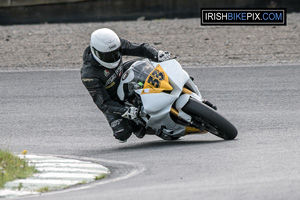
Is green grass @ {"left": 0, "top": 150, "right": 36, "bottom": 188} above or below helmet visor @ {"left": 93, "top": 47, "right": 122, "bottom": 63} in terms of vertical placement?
below

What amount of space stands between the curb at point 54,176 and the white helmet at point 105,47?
1412 mm

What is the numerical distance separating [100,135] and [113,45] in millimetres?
2083

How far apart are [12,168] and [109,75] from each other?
2157 mm

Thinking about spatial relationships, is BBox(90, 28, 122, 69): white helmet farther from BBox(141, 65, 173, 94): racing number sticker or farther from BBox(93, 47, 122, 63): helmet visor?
BBox(141, 65, 173, 94): racing number sticker

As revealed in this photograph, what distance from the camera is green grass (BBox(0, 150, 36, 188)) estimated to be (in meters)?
6.15

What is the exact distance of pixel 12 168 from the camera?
21.4 ft

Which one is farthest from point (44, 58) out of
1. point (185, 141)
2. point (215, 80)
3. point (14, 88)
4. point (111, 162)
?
point (111, 162)

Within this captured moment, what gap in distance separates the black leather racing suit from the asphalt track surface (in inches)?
13.2

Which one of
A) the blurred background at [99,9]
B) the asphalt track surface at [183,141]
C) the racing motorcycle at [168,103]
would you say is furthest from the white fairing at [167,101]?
the blurred background at [99,9]

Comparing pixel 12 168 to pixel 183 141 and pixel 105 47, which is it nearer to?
pixel 105 47

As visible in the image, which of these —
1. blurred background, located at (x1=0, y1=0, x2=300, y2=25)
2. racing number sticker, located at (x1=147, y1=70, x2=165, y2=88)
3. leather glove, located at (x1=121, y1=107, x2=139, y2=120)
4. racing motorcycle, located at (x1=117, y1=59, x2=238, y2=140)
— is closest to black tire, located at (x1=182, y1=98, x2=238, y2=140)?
racing motorcycle, located at (x1=117, y1=59, x2=238, y2=140)

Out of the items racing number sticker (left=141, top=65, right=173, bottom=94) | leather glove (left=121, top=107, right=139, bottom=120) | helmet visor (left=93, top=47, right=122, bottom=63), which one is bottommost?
leather glove (left=121, top=107, right=139, bottom=120)

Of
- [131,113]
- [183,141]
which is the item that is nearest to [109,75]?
[131,113]

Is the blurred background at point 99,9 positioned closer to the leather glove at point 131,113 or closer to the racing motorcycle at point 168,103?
the racing motorcycle at point 168,103
